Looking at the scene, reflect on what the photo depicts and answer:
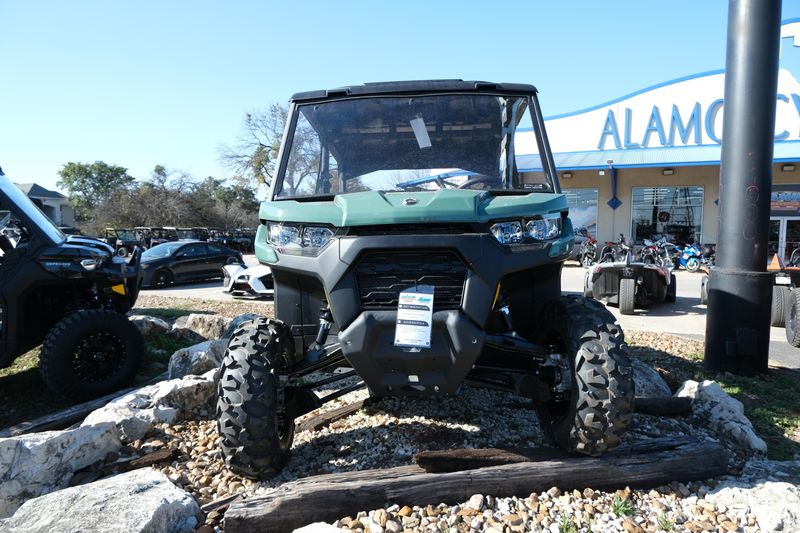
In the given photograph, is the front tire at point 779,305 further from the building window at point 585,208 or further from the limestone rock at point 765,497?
the building window at point 585,208

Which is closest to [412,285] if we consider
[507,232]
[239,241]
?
[507,232]

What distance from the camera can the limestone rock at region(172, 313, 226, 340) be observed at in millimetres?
7008

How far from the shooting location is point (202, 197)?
132 feet

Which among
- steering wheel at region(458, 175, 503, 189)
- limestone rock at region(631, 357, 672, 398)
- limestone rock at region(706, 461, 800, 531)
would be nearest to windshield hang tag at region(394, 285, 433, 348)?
steering wheel at region(458, 175, 503, 189)

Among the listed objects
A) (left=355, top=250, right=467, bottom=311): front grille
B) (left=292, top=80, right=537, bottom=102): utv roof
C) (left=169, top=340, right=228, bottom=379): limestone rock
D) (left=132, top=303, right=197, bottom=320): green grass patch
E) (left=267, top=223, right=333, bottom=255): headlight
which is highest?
(left=292, top=80, right=537, bottom=102): utv roof

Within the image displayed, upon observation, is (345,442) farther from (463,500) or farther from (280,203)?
(280,203)

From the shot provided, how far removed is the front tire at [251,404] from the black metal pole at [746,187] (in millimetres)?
4869

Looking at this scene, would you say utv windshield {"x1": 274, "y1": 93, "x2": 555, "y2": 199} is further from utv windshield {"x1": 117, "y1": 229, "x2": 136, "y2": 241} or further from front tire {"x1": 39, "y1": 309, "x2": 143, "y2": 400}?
utv windshield {"x1": 117, "y1": 229, "x2": 136, "y2": 241}

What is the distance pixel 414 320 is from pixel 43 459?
2334 millimetres

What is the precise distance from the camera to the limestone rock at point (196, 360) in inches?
192

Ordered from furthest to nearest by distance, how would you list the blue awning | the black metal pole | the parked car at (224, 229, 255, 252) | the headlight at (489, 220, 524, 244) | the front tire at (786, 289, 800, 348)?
the parked car at (224, 229, 255, 252), the blue awning, the front tire at (786, 289, 800, 348), the black metal pole, the headlight at (489, 220, 524, 244)

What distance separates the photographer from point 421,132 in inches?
145

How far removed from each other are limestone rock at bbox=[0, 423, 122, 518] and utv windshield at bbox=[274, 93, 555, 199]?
194 centimetres

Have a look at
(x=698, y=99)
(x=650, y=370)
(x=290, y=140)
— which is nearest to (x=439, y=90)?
(x=290, y=140)
